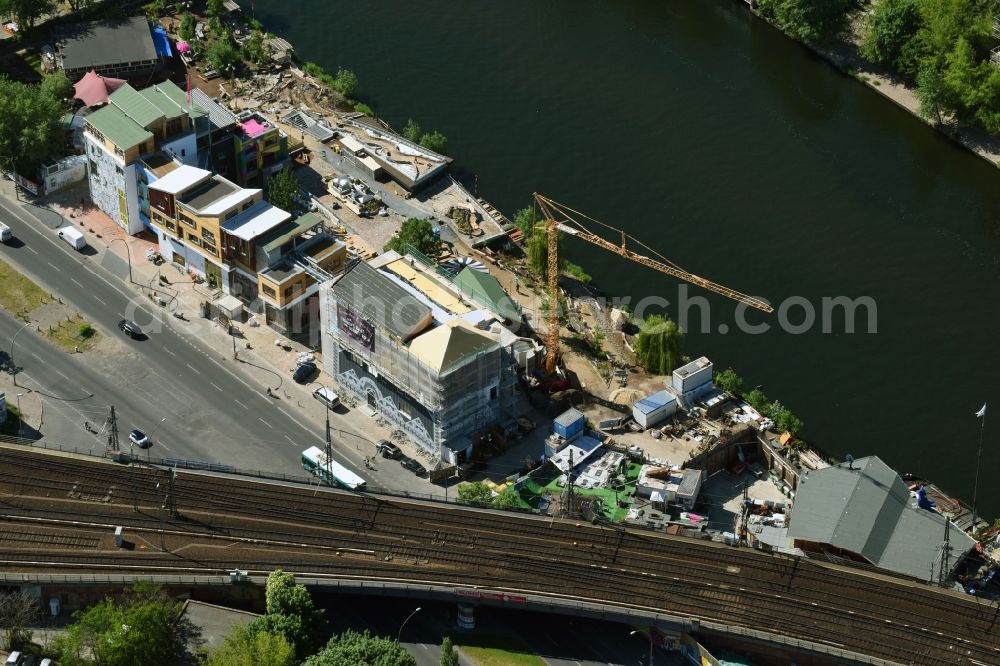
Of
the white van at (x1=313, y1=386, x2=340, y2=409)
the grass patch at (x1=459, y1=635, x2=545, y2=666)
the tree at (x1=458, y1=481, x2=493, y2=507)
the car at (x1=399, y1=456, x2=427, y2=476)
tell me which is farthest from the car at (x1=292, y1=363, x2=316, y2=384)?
the grass patch at (x1=459, y1=635, x2=545, y2=666)

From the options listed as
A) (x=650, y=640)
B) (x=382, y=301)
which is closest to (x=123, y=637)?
(x=382, y=301)

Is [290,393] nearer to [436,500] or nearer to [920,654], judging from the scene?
[436,500]

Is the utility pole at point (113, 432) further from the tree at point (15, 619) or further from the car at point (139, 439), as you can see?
the tree at point (15, 619)

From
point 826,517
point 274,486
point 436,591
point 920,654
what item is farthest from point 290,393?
point 920,654

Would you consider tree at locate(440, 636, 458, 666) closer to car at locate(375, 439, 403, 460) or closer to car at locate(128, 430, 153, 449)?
car at locate(375, 439, 403, 460)

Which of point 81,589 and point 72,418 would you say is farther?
point 72,418

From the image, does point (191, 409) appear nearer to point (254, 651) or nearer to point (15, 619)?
point (15, 619)
